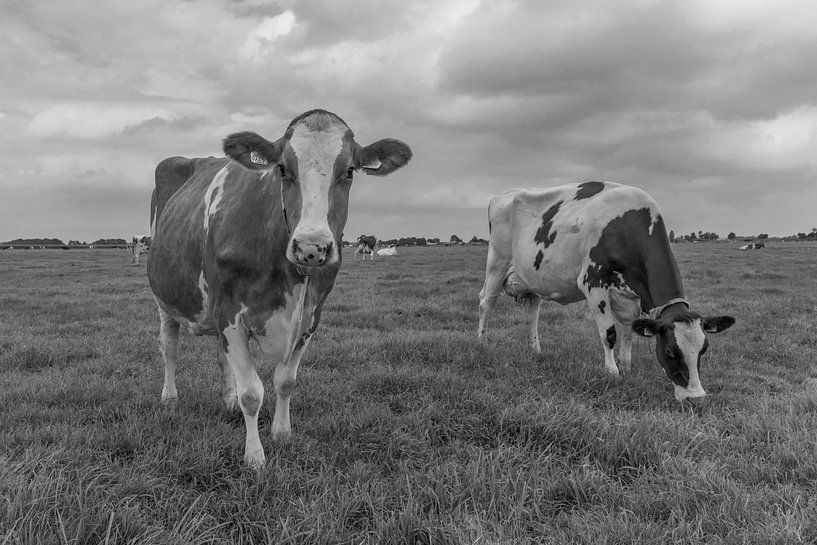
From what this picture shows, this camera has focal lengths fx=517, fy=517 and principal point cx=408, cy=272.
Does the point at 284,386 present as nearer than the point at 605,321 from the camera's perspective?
Yes

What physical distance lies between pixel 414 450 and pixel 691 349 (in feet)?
10.6

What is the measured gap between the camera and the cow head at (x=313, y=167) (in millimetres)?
3070

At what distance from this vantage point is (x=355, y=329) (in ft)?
29.4

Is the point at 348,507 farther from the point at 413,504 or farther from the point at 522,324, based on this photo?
the point at 522,324

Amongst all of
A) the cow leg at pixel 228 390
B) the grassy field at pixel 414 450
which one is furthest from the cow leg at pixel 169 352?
the cow leg at pixel 228 390

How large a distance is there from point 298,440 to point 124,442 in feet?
4.01

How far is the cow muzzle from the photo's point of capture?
3010 millimetres

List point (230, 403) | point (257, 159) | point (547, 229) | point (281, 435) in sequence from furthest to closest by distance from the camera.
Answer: point (547, 229), point (230, 403), point (281, 435), point (257, 159)

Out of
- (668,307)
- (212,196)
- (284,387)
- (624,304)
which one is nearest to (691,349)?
(668,307)

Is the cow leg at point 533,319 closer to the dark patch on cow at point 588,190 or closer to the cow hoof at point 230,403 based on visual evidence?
the dark patch on cow at point 588,190

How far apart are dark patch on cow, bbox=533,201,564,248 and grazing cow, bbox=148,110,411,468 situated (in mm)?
4413

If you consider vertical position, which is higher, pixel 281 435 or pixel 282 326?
pixel 282 326

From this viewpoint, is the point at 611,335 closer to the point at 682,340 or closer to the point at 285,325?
the point at 682,340

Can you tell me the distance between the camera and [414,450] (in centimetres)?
390
